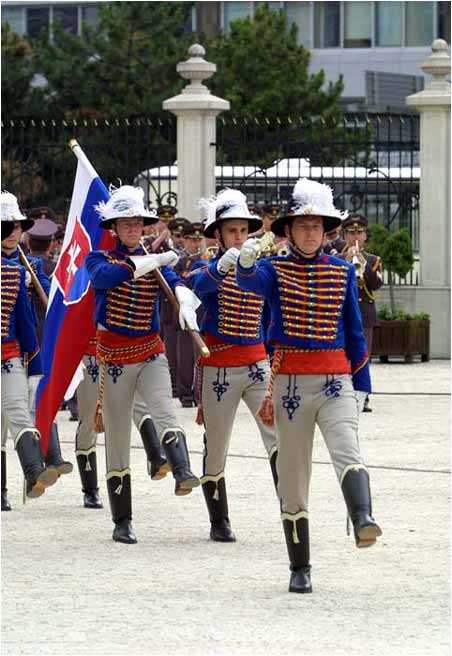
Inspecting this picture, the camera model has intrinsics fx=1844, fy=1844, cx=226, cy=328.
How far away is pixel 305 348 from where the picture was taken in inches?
339

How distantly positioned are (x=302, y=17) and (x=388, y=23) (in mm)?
2553

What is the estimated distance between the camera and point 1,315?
33.2 feet

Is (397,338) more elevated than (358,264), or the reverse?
(358,264)

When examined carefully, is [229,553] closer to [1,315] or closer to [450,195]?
[1,315]

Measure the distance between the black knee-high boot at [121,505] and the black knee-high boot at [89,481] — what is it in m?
1.17

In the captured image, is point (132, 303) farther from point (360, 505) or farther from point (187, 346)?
point (187, 346)

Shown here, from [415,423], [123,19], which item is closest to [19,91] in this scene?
[123,19]

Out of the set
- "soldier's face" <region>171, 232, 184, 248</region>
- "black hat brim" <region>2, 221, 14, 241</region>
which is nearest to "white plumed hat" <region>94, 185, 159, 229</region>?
"black hat brim" <region>2, 221, 14, 241</region>

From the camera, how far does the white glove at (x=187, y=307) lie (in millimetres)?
9734

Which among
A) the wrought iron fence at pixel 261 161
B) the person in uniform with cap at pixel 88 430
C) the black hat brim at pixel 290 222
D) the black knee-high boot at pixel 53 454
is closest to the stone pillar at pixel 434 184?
the wrought iron fence at pixel 261 161

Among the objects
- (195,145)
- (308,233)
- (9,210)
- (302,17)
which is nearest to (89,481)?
(9,210)

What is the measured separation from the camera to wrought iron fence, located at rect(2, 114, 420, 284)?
22328 mm

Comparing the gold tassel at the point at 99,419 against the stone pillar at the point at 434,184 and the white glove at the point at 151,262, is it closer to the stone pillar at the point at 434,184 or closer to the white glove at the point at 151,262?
the white glove at the point at 151,262

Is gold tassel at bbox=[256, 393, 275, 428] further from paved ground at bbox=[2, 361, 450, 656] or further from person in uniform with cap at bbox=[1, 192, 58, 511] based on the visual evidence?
person in uniform with cap at bbox=[1, 192, 58, 511]
